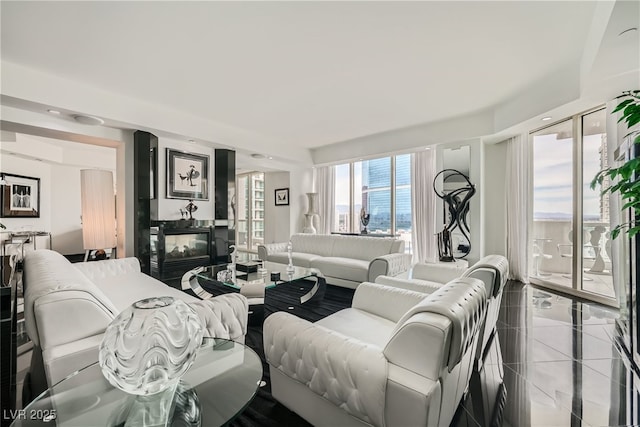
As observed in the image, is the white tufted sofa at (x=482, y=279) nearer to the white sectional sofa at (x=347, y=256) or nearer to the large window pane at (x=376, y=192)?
the white sectional sofa at (x=347, y=256)

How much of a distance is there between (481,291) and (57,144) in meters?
8.22

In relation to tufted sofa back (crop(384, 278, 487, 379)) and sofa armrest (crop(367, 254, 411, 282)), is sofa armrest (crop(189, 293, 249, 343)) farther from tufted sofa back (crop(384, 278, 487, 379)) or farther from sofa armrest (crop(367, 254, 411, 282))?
sofa armrest (crop(367, 254, 411, 282))

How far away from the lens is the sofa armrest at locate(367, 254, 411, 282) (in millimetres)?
3668

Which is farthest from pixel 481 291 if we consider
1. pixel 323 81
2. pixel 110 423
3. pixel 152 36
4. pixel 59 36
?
pixel 59 36

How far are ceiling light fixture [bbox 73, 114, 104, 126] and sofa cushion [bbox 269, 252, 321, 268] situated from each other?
10.5ft

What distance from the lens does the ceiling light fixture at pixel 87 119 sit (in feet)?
10.9

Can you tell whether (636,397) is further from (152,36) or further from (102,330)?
(152,36)

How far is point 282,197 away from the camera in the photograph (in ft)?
22.7

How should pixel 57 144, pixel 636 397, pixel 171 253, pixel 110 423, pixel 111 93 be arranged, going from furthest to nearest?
pixel 57 144 → pixel 171 253 → pixel 111 93 → pixel 636 397 → pixel 110 423

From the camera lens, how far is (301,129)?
5066mm

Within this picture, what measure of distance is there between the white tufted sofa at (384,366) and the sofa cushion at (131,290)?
1.21m

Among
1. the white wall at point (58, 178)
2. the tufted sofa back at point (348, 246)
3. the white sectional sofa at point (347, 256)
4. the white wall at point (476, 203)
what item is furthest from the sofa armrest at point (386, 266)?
the white wall at point (58, 178)

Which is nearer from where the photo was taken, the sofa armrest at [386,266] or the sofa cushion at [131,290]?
the sofa cushion at [131,290]

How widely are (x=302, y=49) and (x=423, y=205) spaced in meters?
4.10
